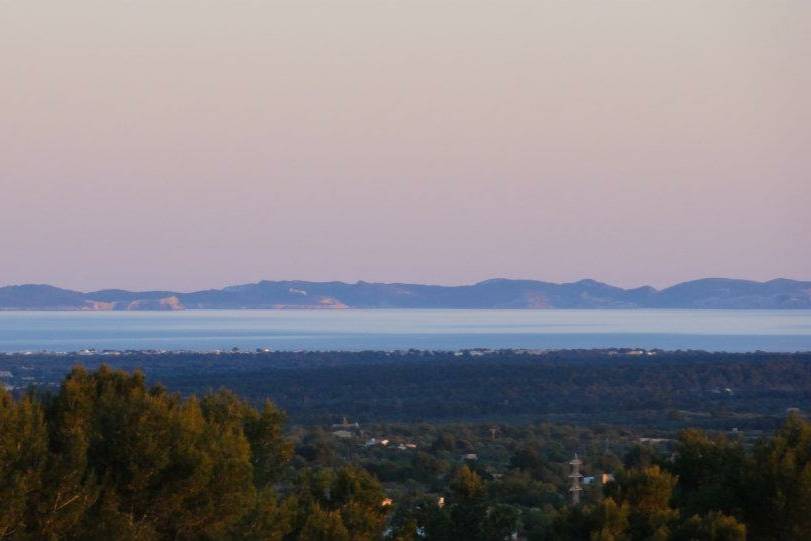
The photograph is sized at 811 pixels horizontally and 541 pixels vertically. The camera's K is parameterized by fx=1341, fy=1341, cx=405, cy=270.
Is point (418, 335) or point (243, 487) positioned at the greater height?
point (418, 335)

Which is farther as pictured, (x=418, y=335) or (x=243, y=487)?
(x=418, y=335)

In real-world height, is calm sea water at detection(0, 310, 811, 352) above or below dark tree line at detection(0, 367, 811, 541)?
above

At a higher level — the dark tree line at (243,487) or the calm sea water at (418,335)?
the calm sea water at (418,335)

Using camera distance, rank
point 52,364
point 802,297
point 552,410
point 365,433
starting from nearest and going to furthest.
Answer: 1. point 365,433
2. point 552,410
3. point 52,364
4. point 802,297

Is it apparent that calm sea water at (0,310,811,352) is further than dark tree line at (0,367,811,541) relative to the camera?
Yes

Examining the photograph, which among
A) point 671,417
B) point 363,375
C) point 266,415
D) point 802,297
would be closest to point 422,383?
point 363,375

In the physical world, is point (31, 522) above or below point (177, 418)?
below

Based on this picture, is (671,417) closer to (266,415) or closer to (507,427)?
(507,427)

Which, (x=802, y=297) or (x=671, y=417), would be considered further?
(x=802, y=297)

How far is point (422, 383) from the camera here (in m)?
61.2

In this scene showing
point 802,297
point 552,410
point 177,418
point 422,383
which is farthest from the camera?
point 802,297

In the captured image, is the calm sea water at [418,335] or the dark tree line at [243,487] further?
the calm sea water at [418,335]

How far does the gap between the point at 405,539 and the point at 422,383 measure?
46897 millimetres

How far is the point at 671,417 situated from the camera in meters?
45.1
